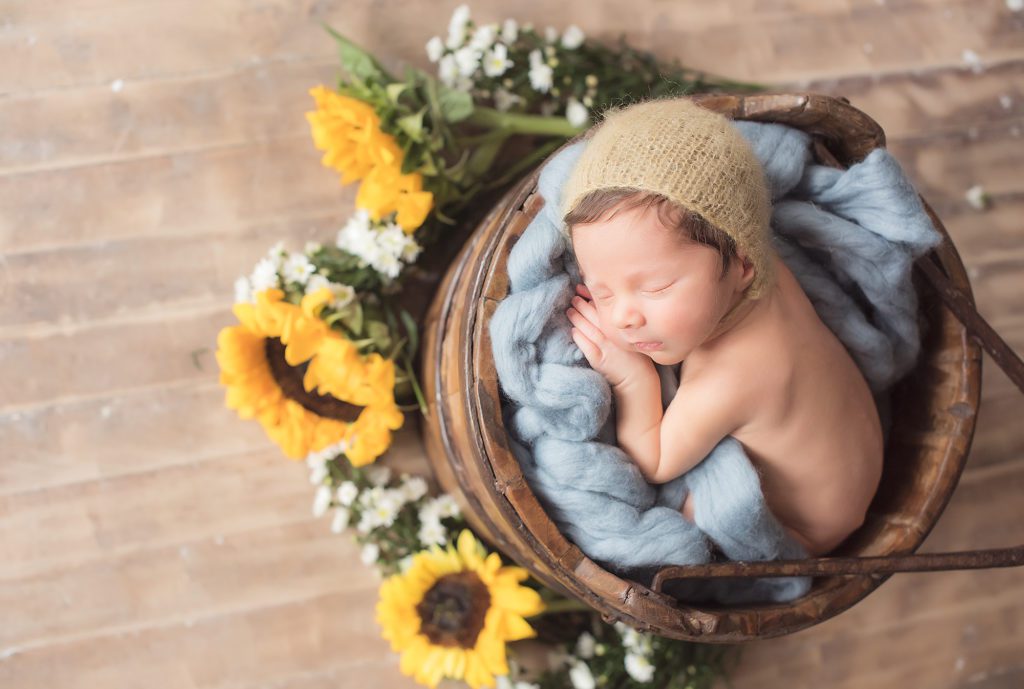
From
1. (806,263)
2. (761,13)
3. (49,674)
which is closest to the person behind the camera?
(806,263)

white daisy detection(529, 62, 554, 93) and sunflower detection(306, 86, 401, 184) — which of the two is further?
white daisy detection(529, 62, 554, 93)

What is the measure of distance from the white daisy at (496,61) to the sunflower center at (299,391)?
52 cm

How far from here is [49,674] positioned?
1.35 meters

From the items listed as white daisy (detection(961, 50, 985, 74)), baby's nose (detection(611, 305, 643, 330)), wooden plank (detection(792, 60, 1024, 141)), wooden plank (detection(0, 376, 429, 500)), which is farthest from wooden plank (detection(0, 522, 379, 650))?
white daisy (detection(961, 50, 985, 74))

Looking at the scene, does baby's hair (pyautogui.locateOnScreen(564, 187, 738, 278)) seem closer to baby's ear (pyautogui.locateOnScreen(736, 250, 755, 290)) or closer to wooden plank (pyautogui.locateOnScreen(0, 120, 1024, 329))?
baby's ear (pyautogui.locateOnScreen(736, 250, 755, 290))

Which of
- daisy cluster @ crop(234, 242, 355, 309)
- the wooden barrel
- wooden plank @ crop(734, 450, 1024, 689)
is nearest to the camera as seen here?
the wooden barrel

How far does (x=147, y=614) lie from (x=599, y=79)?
1.10 meters

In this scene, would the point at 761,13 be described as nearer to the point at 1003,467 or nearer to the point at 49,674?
the point at 1003,467

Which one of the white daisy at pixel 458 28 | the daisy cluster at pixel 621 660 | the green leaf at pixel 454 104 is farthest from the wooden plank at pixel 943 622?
the white daisy at pixel 458 28

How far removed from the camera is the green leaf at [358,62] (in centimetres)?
131

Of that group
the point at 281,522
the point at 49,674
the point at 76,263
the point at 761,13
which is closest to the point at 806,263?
the point at 761,13

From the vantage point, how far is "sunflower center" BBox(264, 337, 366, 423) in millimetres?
1206

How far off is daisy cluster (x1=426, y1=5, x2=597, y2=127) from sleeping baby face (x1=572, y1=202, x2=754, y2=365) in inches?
21.2

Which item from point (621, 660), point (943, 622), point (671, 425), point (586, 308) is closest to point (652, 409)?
point (671, 425)
